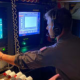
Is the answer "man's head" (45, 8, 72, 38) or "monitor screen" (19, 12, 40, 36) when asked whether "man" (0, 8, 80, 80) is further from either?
"monitor screen" (19, 12, 40, 36)

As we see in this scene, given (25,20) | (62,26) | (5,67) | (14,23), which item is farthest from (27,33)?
(62,26)

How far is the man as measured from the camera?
1.06m

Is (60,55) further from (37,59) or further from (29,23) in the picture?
(29,23)

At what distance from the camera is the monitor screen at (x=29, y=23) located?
1689 mm

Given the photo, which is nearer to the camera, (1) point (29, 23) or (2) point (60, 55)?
(2) point (60, 55)

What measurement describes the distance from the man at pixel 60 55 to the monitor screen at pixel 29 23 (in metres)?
0.57

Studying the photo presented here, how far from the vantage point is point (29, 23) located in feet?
5.75

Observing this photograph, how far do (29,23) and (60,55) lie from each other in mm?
781

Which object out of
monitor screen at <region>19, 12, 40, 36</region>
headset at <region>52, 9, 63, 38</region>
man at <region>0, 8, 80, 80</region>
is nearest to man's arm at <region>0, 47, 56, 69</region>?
man at <region>0, 8, 80, 80</region>

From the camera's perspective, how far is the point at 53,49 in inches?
42.2

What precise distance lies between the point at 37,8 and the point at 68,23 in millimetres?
675

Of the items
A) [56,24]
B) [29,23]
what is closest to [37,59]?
[56,24]

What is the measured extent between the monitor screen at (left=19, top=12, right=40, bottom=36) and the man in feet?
1.86

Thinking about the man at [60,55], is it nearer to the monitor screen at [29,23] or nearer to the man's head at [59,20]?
the man's head at [59,20]
